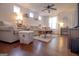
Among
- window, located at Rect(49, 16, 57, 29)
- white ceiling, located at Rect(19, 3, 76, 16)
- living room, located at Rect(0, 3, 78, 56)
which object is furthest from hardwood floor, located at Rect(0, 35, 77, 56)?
white ceiling, located at Rect(19, 3, 76, 16)

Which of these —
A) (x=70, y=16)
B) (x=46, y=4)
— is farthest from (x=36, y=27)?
(x=70, y=16)

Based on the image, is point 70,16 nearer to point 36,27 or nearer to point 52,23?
point 52,23

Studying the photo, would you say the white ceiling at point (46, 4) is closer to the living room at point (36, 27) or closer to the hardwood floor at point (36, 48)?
the living room at point (36, 27)

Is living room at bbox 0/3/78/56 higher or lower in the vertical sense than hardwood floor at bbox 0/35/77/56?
higher

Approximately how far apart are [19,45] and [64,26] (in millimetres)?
902

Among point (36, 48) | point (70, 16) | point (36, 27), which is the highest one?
point (70, 16)

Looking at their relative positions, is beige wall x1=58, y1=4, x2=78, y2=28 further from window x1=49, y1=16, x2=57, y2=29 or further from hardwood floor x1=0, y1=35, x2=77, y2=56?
hardwood floor x1=0, y1=35, x2=77, y2=56

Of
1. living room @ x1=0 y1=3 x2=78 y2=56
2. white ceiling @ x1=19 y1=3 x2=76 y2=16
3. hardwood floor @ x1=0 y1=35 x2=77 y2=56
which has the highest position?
white ceiling @ x1=19 y1=3 x2=76 y2=16

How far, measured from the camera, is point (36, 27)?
2.18 m

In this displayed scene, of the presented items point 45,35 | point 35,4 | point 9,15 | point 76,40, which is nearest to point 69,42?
point 76,40

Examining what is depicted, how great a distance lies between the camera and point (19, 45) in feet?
7.07

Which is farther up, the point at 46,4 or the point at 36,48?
the point at 46,4

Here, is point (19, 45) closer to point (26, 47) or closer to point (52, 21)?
point (26, 47)

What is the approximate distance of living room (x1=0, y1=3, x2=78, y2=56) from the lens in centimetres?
213
